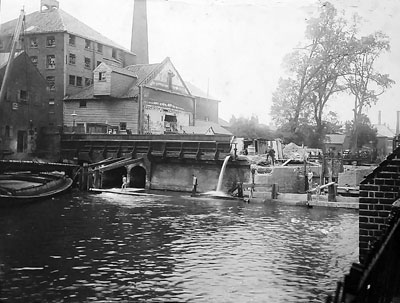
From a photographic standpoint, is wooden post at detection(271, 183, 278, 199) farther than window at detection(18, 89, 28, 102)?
Yes

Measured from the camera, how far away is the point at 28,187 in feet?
41.8

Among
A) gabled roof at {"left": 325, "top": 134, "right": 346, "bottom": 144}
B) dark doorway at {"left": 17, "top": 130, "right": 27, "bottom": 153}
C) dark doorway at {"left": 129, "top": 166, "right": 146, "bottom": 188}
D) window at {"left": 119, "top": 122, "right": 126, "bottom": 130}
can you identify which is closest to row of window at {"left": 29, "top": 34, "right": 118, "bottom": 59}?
dark doorway at {"left": 17, "top": 130, "right": 27, "bottom": 153}

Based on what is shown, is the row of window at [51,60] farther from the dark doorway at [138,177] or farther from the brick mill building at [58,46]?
the dark doorway at [138,177]

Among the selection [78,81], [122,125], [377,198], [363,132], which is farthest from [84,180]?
[377,198]

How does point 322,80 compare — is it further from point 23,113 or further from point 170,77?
point 170,77

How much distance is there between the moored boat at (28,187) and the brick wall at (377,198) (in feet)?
31.2

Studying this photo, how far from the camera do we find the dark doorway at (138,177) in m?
22.6

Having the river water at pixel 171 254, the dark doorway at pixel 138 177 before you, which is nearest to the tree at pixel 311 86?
the river water at pixel 171 254

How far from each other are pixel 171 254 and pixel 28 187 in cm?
765

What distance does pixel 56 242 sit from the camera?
7.96 m

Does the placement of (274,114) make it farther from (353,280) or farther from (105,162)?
(105,162)

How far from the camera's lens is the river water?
5.08m

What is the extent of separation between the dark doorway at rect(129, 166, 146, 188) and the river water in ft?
30.6

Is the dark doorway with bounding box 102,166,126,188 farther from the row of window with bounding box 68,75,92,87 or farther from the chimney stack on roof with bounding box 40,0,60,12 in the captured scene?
the chimney stack on roof with bounding box 40,0,60,12
